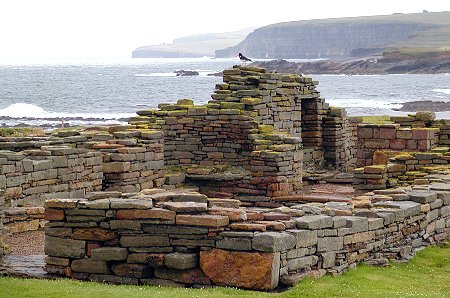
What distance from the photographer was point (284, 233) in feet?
47.0

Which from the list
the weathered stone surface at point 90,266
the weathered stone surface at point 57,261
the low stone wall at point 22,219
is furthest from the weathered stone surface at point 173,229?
the low stone wall at point 22,219

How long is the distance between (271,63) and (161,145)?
16518 centimetres

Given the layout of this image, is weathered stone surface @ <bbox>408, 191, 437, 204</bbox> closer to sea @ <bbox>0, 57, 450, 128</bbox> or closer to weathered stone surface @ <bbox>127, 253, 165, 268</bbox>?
weathered stone surface @ <bbox>127, 253, 165, 268</bbox>

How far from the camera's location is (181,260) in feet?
47.0

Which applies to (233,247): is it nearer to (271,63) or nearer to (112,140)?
(112,140)

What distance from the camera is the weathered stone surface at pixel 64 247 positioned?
49.7 ft

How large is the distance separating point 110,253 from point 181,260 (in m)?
1.29

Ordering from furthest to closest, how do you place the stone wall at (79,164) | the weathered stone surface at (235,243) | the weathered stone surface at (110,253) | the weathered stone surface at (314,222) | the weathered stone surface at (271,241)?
1. the stone wall at (79,164)
2. the weathered stone surface at (314,222)
3. the weathered stone surface at (110,253)
4. the weathered stone surface at (235,243)
5. the weathered stone surface at (271,241)

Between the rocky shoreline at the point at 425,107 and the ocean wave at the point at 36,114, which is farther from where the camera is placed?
the rocky shoreline at the point at 425,107

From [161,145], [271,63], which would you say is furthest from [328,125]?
[271,63]

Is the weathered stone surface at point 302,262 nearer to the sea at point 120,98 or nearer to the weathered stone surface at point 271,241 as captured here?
the weathered stone surface at point 271,241

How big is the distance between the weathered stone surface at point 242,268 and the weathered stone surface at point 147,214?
798 mm

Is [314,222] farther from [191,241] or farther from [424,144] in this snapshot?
[424,144]

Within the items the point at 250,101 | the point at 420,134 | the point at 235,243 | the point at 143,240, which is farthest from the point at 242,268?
the point at 420,134
